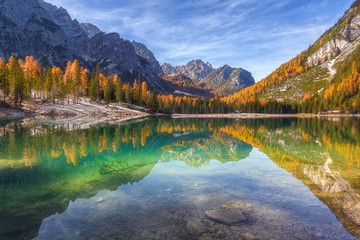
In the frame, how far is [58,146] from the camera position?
79.2 ft

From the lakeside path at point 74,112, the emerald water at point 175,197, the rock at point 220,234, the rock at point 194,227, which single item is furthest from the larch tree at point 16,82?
the rock at point 220,234

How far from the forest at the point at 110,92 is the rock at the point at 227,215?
285 ft

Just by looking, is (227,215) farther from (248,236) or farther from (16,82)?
(16,82)

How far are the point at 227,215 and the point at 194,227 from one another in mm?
1747

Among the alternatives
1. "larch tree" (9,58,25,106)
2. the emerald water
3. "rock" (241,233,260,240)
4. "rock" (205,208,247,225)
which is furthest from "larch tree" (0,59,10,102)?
"rock" (241,233,260,240)

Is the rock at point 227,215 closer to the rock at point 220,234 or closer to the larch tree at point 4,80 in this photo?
the rock at point 220,234

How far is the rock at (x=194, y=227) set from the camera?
295 inches

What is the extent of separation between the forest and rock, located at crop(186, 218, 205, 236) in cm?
8671

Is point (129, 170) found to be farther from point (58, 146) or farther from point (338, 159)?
point (338, 159)

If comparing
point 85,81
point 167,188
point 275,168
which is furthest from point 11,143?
point 85,81

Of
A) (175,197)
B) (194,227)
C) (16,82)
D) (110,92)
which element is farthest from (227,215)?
(110,92)

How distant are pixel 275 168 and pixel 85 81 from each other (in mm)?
125157

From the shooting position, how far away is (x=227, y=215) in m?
8.67

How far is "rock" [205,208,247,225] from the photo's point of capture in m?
8.32
